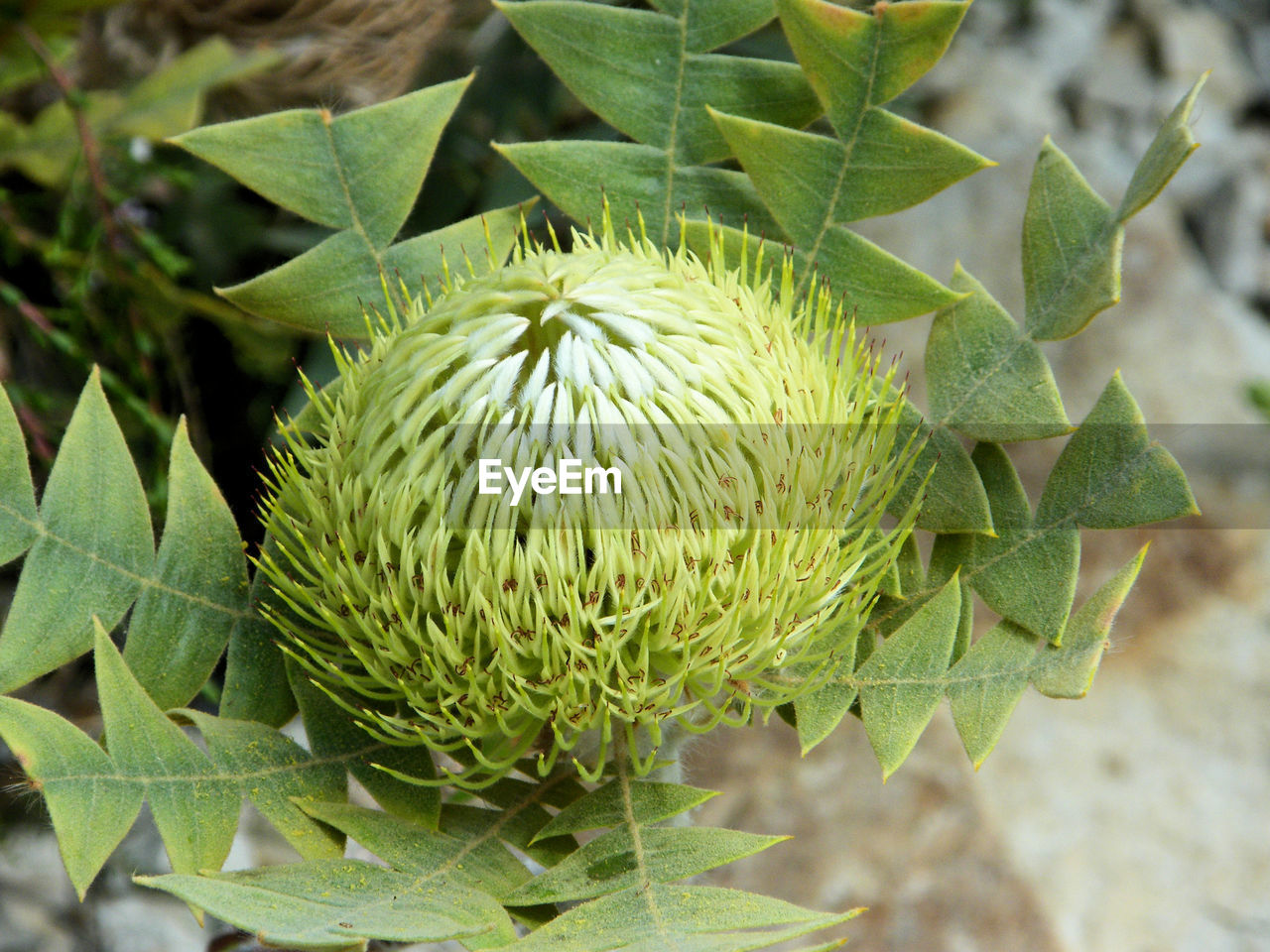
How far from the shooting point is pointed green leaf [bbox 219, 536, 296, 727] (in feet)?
2.86

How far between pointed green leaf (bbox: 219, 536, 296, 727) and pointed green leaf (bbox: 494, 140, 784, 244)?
1.38 feet

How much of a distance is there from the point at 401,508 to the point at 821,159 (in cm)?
50

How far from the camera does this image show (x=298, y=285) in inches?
38.2

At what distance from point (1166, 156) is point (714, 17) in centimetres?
46

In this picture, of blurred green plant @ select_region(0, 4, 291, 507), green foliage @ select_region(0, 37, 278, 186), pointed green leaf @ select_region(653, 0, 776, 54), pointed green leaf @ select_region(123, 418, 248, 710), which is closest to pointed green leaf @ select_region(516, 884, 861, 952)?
pointed green leaf @ select_region(123, 418, 248, 710)

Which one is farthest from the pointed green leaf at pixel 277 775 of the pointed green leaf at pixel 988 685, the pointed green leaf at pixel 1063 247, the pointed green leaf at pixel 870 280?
the pointed green leaf at pixel 1063 247

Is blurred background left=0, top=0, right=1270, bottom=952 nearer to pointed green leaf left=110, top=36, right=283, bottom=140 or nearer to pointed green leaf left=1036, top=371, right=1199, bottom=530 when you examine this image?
pointed green leaf left=110, top=36, right=283, bottom=140

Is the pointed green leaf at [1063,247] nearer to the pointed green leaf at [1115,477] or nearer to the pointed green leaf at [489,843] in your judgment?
the pointed green leaf at [1115,477]

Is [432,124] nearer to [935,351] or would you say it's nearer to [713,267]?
[713,267]

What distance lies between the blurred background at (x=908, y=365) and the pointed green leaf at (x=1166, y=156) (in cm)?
52

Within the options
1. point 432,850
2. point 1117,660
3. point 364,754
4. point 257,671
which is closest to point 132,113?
point 257,671

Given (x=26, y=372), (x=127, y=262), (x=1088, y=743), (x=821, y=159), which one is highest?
(x=821, y=159)

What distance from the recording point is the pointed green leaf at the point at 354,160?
972mm

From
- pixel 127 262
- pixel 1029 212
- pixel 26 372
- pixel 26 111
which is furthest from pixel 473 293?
pixel 26 111
